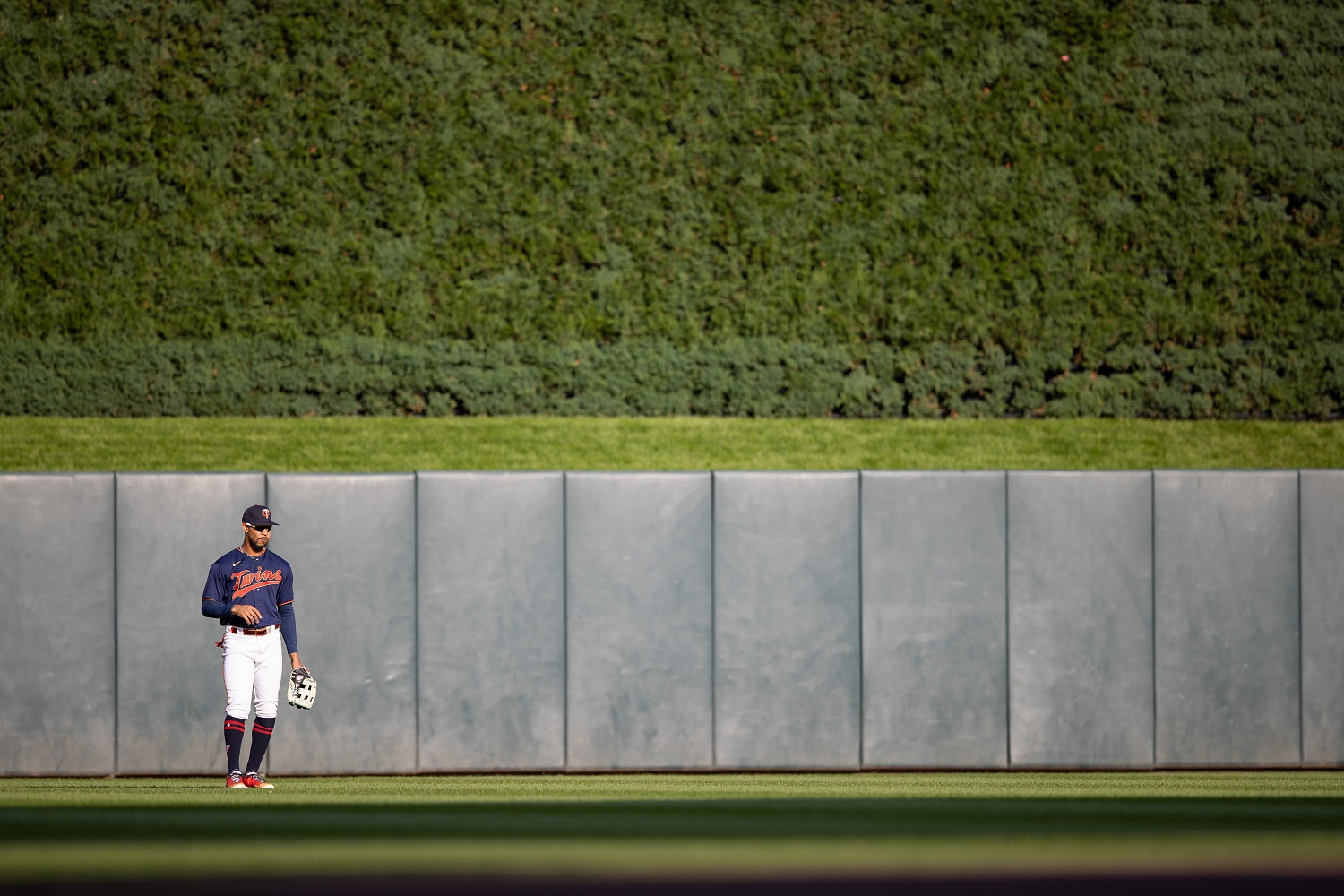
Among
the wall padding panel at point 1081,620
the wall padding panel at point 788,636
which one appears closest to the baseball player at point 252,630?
the wall padding panel at point 788,636

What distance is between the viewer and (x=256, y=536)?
6.91m

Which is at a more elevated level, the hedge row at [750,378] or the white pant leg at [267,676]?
the hedge row at [750,378]

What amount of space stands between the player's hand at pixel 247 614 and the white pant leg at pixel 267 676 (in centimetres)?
20

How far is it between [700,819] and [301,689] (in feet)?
9.19

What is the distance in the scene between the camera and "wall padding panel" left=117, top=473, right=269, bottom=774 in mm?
7777

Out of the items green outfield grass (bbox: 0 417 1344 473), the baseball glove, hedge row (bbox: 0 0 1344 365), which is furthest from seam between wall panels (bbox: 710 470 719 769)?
hedge row (bbox: 0 0 1344 365)

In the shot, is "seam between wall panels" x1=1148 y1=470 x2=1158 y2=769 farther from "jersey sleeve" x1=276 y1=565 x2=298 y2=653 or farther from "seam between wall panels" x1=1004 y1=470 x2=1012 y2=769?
"jersey sleeve" x1=276 y1=565 x2=298 y2=653

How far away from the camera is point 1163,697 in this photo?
26.3ft

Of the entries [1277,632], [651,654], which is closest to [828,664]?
[651,654]

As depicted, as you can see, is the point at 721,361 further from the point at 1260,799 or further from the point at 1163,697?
the point at 1260,799

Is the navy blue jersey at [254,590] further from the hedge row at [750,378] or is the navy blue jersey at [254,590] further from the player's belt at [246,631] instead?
the hedge row at [750,378]

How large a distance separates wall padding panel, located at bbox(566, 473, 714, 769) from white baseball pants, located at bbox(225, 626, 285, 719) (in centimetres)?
192

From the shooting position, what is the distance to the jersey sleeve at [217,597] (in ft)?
22.9

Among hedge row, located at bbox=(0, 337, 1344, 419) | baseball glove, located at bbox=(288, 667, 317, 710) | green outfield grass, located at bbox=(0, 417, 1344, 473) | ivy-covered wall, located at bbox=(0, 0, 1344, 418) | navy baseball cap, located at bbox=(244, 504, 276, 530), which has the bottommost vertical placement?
baseball glove, located at bbox=(288, 667, 317, 710)
